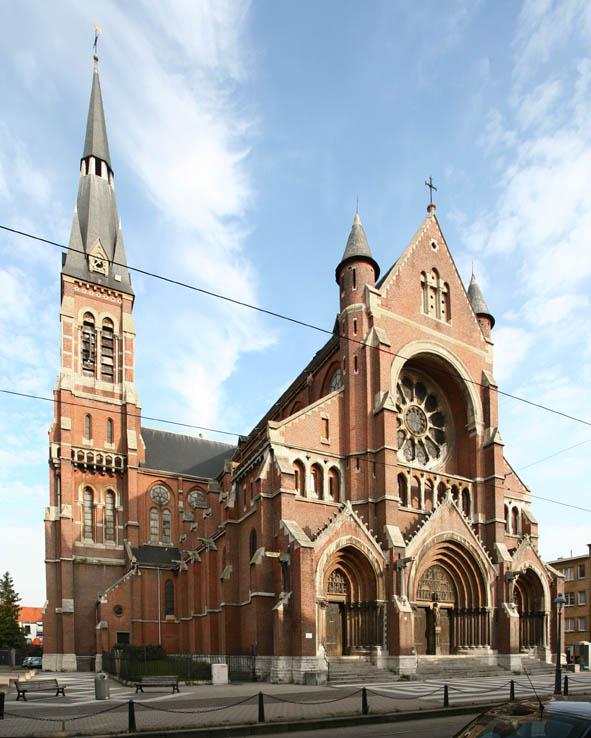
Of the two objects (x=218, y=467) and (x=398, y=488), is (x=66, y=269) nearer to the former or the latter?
(x=218, y=467)

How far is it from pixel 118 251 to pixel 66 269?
5.90m

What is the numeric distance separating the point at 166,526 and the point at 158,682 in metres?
28.4

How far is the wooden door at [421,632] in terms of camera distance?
3098 cm

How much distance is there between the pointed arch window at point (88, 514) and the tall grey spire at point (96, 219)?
685 inches

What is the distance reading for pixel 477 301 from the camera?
135 feet

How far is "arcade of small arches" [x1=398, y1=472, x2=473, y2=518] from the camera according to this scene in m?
32.9

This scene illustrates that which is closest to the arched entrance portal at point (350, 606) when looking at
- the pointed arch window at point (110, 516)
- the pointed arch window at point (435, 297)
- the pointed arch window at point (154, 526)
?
the pointed arch window at point (435, 297)

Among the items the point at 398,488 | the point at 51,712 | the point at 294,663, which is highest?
the point at 398,488

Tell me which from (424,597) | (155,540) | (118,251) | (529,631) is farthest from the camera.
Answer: (118,251)

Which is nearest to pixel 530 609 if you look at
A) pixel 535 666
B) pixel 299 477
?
pixel 535 666

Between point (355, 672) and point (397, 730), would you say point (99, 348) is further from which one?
point (397, 730)

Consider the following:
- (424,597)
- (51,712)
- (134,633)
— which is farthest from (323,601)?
(134,633)

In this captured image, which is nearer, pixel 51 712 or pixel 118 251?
pixel 51 712

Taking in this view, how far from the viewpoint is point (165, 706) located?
17781 millimetres
